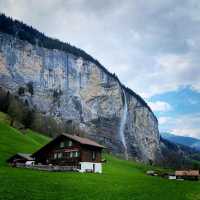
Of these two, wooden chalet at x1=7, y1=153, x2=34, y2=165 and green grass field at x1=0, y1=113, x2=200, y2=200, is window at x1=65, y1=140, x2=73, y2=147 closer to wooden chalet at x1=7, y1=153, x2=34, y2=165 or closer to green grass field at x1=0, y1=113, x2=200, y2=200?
Result: wooden chalet at x1=7, y1=153, x2=34, y2=165

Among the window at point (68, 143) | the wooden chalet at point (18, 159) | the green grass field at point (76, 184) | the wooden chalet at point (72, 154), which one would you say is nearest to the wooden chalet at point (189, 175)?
the green grass field at point (76, 184)

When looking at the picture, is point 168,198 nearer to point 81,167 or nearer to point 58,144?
point 81,167

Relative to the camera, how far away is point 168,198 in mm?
A: 32531

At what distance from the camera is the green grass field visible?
2837cm

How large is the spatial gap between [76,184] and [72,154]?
39.9 meters

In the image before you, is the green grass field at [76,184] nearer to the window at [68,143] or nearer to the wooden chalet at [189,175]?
the wooden chalet at [189,175]

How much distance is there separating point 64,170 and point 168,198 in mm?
31266

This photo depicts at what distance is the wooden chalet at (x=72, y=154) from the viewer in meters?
75.5

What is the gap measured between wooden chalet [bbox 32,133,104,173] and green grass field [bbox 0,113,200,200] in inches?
155

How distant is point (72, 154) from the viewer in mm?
77562

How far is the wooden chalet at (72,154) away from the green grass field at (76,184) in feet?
12.9

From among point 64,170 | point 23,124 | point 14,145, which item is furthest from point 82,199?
point 23,124

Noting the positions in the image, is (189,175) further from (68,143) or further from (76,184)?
(76,184)

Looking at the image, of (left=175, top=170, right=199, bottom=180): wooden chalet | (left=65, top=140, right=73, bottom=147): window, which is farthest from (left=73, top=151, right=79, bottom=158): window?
(left=175, top=170, right=199, bottom=180): wooden chalet
